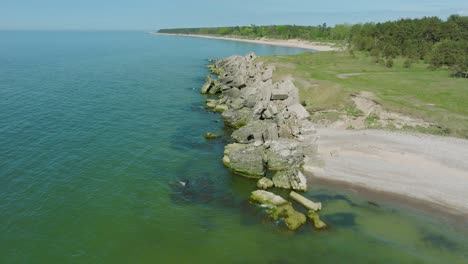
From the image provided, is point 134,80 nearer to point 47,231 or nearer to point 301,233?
point 47,231

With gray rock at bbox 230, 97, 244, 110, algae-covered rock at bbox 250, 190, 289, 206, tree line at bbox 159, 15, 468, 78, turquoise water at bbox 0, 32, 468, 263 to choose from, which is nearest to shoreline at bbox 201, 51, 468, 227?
turquoise water at bbox 0, 32, 468, 263

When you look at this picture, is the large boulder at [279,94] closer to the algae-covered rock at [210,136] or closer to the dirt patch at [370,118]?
the dirt patch at [370,118]

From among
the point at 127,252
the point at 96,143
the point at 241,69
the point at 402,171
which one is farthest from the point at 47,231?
the point at 241,69

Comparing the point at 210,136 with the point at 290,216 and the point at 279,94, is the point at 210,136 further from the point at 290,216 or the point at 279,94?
the point at 290,216

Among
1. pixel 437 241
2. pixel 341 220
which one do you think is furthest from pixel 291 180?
pixel 437 241

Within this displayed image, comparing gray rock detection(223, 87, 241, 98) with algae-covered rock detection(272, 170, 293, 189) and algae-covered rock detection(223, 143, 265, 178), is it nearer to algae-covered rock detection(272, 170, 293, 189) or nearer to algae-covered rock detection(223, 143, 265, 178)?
algae-covered rock detection(223, 143, 265, 178)
